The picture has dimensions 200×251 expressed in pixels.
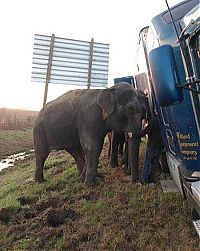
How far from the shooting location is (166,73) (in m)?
3.63

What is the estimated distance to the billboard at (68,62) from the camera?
2105 cm

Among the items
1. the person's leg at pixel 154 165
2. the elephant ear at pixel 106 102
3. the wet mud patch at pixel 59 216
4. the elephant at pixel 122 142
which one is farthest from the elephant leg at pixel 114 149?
the wet mud patch at pixel 59 216

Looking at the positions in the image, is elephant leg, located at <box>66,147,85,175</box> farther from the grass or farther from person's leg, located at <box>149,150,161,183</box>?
the grass

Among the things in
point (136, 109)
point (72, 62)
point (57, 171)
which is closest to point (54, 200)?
point (136, 109)

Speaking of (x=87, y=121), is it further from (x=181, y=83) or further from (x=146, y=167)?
(x=181, y=83)

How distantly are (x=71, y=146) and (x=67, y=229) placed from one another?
3148 mm

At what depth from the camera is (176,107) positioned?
4711 mm

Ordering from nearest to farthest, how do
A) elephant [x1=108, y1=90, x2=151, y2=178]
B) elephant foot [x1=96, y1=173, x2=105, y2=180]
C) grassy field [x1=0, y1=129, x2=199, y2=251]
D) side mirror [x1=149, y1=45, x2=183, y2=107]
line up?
side mirror [x1=149, y1=45, x2=183, y2=107] → grassy field [x1=0, y1=129, x2=199, y2=251] → elephant [x1=108, y1=90, x2=151, y2=178] → elephant foot [x1=96, y1=173, x2=105, y2=180]

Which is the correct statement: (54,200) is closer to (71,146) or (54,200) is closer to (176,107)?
(71,146)

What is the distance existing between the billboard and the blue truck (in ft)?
50.7

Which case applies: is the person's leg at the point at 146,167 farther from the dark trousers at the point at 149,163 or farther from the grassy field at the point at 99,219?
the grassy field at the point at 99,219

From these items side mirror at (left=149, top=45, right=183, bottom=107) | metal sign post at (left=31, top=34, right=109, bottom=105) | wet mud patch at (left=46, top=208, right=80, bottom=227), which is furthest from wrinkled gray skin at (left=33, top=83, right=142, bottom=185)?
metal sign post at (left=31, top=34, right=109, bottom=105)

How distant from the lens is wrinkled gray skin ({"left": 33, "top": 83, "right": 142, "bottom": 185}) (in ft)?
24.1

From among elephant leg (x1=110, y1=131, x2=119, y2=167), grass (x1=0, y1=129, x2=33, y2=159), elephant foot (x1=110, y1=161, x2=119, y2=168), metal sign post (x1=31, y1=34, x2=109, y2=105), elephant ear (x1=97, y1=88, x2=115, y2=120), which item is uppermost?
metal sign post (x1=31, y1=34, x2=109, y2=105)
